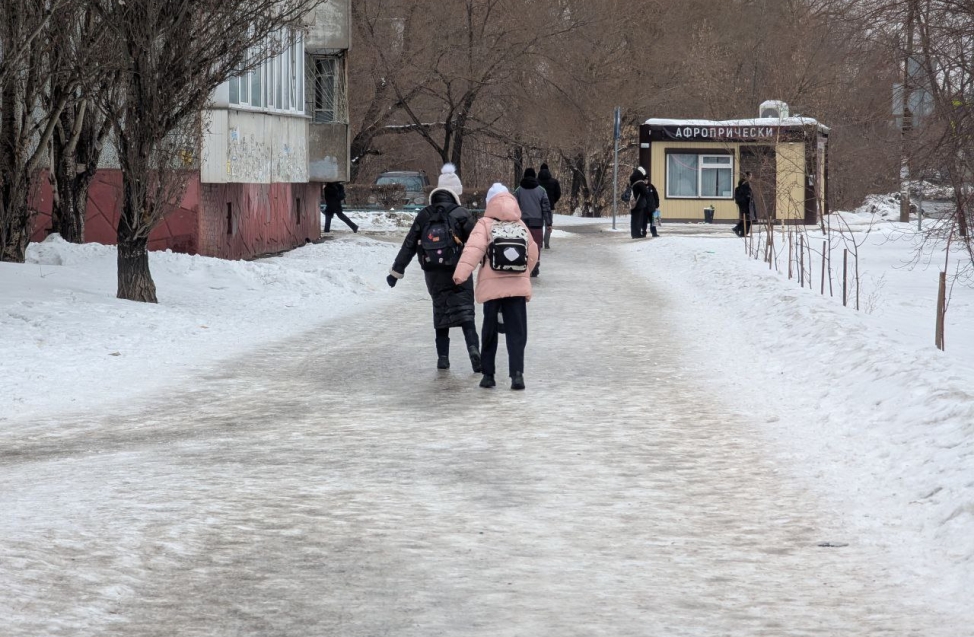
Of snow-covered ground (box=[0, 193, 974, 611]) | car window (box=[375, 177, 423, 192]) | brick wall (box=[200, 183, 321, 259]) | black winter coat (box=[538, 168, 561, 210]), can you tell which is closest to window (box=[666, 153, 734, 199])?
car window (box=[375, 177, 423, 192])

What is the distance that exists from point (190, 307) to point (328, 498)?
9801 millimetres

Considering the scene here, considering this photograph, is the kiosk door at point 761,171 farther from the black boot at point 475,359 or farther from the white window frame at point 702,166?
the black boot at point 475,359

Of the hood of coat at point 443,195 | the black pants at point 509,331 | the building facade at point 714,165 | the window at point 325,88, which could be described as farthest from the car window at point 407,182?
the black pants at point 509,331

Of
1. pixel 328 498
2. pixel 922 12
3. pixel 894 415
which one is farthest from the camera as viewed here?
pixel 922 12

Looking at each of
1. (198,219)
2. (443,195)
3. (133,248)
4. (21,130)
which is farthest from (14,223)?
(443,195)

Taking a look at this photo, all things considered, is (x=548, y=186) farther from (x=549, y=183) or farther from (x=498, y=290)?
(x=498, y=290)

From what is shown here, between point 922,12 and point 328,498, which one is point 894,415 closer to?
point 328,498

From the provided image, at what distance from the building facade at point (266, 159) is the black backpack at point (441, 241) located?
21.2 ft

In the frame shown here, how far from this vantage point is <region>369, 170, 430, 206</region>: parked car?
4538 centimetres

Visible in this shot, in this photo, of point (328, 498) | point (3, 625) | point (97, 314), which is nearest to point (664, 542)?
point (328, 498)

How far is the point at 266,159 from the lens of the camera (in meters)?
26.3

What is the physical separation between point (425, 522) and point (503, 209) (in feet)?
15.3

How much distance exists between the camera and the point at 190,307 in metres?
16.3

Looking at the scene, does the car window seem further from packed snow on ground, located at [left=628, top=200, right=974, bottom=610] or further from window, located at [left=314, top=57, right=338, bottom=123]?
packed snow on ground, located at [left=628, top=200, right=974, bottom=610]
